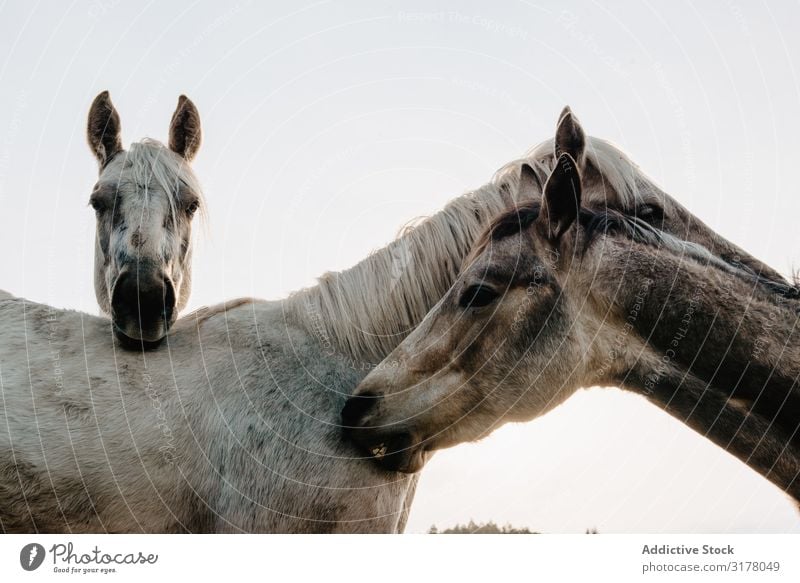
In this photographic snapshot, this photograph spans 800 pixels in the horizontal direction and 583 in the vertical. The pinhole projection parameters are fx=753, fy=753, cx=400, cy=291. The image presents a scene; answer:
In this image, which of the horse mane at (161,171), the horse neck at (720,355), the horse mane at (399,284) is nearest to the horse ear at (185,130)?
the horse mane at (161,171)

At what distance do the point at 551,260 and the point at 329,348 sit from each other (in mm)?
1082

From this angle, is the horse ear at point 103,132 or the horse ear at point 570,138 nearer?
the horse ear at point 570,138

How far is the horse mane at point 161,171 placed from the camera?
3.50 m

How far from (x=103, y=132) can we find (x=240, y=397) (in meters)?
1.63

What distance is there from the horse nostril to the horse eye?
0.51 m

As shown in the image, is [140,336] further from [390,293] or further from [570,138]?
[570,138]

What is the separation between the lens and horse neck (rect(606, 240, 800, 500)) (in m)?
2.61

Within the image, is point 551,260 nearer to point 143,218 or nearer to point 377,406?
point 377,406

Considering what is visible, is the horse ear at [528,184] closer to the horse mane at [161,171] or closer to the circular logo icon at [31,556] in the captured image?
the horse mane at [161,171]

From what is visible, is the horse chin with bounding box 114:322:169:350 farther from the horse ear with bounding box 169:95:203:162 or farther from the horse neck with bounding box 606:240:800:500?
the horse neck with bounding box 606:240:800:500

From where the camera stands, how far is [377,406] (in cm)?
296

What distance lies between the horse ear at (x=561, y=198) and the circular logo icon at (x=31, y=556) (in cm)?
241

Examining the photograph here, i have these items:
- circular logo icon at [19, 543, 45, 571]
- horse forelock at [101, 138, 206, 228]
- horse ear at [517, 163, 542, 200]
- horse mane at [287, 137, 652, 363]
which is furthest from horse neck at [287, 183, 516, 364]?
circular logo icon at [19, 543, 45, 571]

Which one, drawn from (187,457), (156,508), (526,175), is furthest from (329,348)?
(526,175)
